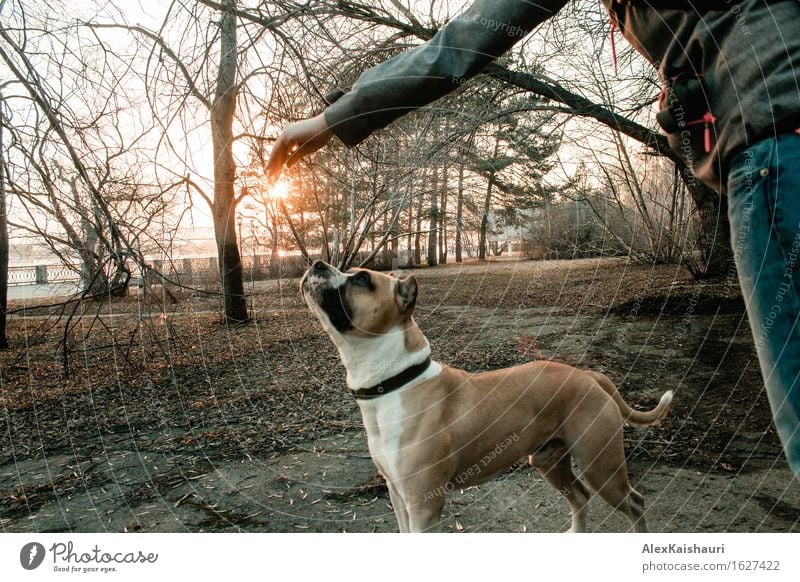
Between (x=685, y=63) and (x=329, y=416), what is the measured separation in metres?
2.83

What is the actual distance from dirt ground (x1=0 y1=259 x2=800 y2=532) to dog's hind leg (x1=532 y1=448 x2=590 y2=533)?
0.10m

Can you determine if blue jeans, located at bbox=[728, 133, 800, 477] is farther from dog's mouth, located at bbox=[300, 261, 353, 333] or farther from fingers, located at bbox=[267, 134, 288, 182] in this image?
dog's mouth, located at bbox=[300, 261, 353, 333]

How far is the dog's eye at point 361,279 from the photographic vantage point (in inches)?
69.9

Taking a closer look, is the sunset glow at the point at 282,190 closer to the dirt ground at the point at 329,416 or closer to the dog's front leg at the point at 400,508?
the dirt ground at the point at 329,416

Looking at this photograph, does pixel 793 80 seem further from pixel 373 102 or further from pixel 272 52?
pixel 272 52

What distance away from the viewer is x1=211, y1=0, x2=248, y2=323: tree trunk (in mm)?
2418

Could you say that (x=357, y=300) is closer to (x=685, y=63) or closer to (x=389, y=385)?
(x=389, y=385)

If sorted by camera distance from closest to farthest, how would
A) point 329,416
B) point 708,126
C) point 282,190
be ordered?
1. point 708,126
2. point 282,190
3. point 329,416

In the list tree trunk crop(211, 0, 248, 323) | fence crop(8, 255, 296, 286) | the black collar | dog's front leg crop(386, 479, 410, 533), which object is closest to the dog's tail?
the black collar

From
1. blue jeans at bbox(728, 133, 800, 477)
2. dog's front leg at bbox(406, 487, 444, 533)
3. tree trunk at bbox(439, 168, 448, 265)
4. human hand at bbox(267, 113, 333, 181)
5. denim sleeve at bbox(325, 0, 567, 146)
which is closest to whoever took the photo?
blue jeans at bbox(728, 133, 800, 477)

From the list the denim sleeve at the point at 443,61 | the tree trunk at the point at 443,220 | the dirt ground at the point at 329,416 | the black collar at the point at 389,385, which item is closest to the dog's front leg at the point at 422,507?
the black collar at the point at 389,385

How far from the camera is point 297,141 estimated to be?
3.63ft

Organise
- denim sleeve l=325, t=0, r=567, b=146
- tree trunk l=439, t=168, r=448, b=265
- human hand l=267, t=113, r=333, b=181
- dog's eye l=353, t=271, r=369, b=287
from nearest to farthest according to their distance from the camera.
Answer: denim sleeve l=325, t=0, r=567, b=146, human hand l=267, t=113, r=333, b=181, dog's eye l=353, t=271, r=369, b=287, tree trunk l=439, t=168, r=448, b=265

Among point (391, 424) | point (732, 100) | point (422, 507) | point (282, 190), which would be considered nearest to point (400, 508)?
point (422, 507)
